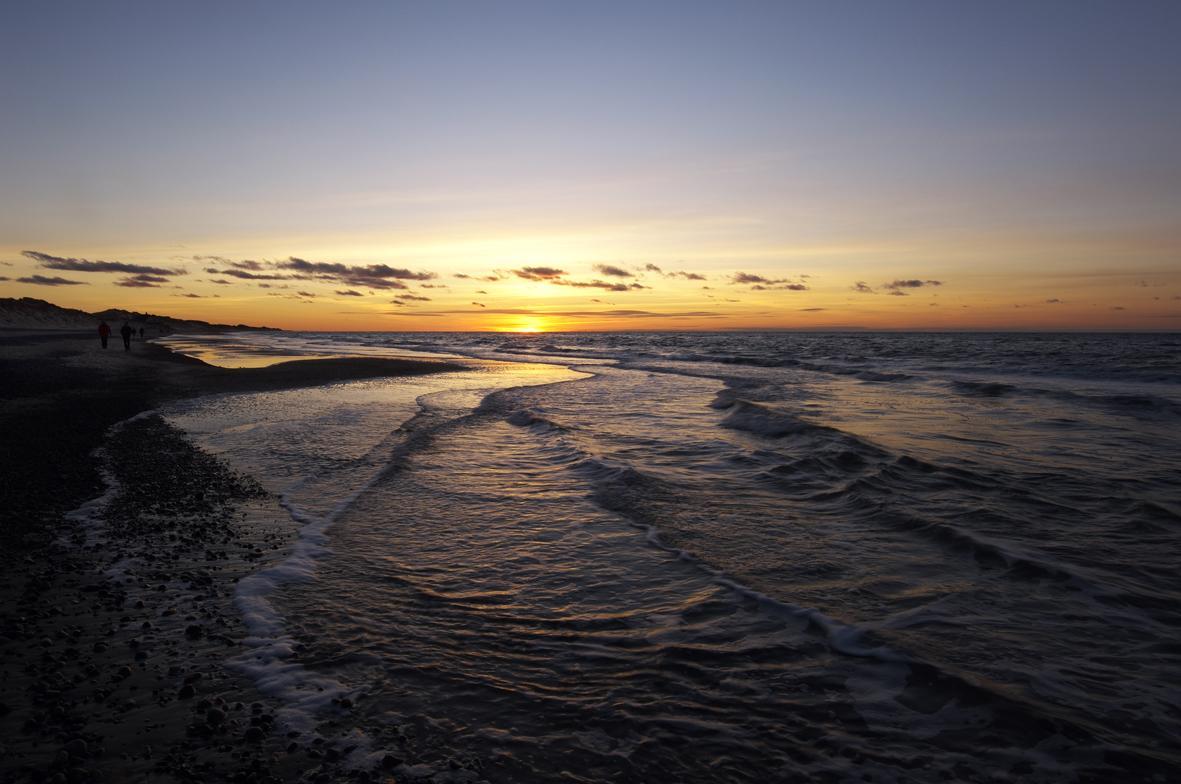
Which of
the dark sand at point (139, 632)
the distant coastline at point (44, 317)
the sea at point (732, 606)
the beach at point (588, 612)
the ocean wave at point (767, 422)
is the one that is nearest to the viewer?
the dark sand at point (139, 632)

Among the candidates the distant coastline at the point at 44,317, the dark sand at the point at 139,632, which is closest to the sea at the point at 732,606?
the dark sand at the point at 139,632

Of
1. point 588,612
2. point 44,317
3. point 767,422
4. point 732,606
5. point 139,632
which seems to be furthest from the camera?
point 44,317

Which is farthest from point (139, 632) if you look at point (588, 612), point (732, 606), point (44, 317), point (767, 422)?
point (44, 317)

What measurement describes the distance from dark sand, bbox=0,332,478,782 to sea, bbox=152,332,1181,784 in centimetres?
39

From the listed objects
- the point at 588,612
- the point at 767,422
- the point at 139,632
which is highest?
the point at 767,422

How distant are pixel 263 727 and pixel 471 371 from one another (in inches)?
1623

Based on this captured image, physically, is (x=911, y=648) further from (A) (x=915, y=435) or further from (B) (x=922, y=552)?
(A) (x=915, y=435)

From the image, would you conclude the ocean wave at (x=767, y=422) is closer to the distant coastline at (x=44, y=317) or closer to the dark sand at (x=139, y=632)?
the dark sand at (x=139, y=632)

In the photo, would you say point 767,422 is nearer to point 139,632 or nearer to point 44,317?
point 139,632

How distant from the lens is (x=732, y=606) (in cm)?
689

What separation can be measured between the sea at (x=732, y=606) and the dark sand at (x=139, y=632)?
1.29 ft

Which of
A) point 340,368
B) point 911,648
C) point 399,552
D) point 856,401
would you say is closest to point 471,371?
point 340,368

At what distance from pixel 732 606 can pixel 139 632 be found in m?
5.92

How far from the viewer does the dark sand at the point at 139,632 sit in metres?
4.07
